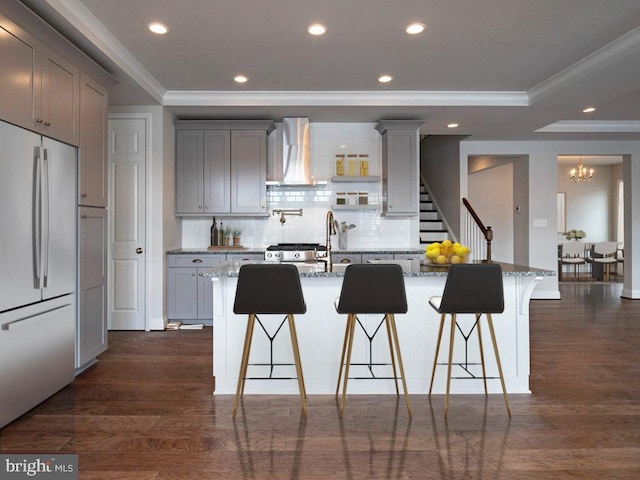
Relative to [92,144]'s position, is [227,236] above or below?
below

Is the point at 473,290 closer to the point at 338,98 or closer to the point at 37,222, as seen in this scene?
the point at 37,222

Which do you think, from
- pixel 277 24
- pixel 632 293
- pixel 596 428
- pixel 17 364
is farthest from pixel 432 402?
pixel 632 293

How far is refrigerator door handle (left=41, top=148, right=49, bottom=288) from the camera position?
112 inches

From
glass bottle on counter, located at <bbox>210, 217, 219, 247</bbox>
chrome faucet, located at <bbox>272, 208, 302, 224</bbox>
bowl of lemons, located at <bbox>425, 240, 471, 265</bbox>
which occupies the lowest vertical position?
bowl of lemons, located at <bbox>425, 240, 471, 265</bbox>

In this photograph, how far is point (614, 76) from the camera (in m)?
4.16

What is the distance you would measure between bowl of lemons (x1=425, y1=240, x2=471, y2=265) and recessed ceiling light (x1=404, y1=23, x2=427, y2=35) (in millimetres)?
1678

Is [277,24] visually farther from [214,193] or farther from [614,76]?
[614,76]

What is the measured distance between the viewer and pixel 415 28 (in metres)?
3.44

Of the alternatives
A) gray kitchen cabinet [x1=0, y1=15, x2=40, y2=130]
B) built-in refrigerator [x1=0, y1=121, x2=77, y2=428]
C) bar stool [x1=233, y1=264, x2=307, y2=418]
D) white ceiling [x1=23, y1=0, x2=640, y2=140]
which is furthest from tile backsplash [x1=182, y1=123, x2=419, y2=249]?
bar stool [x1=233, y1=264, x2=307, y2=418]

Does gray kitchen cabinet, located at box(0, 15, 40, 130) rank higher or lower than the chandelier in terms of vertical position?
lower

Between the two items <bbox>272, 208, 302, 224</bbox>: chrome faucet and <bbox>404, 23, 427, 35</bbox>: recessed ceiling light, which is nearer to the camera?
<bbox>404, 23, 427, 35</bbox>: recessed ceiling light

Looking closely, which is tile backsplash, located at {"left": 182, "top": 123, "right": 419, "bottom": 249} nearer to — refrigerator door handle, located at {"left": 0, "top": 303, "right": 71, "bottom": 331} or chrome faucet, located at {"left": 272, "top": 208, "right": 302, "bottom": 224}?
chrome faucet, located at {"left": 272, "top": 208, "right": 302, "bottom": 224}

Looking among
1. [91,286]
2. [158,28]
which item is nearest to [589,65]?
[158,28]

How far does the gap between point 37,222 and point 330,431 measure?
7.23 feet
